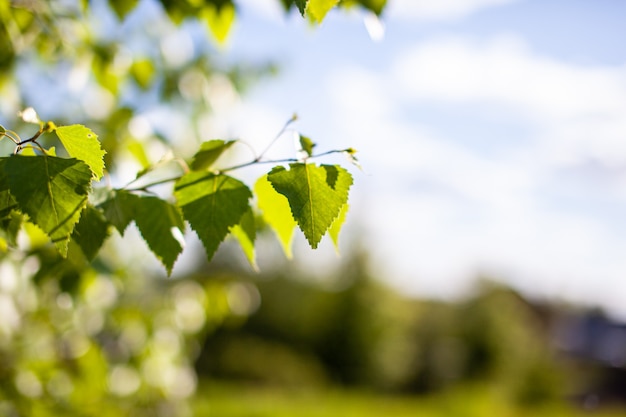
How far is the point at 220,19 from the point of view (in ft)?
4.09

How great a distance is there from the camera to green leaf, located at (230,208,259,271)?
2.92 feet

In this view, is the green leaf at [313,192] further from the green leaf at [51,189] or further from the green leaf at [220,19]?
the green leaf at [220,19]

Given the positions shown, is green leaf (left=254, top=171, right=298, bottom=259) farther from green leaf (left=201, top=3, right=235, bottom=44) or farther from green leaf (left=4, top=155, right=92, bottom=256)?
green leaf (left=201, top=3, right=235, bottom=44)

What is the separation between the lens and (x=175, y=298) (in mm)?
2699

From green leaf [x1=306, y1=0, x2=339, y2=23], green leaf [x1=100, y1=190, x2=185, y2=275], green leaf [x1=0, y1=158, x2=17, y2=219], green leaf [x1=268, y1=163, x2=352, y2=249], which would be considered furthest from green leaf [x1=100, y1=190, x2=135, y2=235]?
green leaf [x1=306, y1=0, x2=339, y2=23]

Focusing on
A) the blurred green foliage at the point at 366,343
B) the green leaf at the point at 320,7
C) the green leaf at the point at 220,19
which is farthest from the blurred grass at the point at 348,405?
the green leaf at the point at 320,7

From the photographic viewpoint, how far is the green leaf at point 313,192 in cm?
70

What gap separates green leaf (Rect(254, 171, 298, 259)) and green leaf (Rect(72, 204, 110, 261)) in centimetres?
20

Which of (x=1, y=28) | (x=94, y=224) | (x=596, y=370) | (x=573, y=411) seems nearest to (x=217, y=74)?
(x=1, y=28)

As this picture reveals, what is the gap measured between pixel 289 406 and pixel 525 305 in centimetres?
1741

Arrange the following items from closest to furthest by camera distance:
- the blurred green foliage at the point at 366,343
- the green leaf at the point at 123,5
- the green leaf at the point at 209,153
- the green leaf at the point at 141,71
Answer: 1. the green leaf at the point at 209,153
2. the green leaf at the point at 123,5
3. the green leaf at the point at 141,71
4. the blurred green foliage at the point at 366,343

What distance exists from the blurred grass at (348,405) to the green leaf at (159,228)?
10167mm

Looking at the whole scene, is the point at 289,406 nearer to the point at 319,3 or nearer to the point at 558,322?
the point at 319,3

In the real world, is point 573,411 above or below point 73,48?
below
